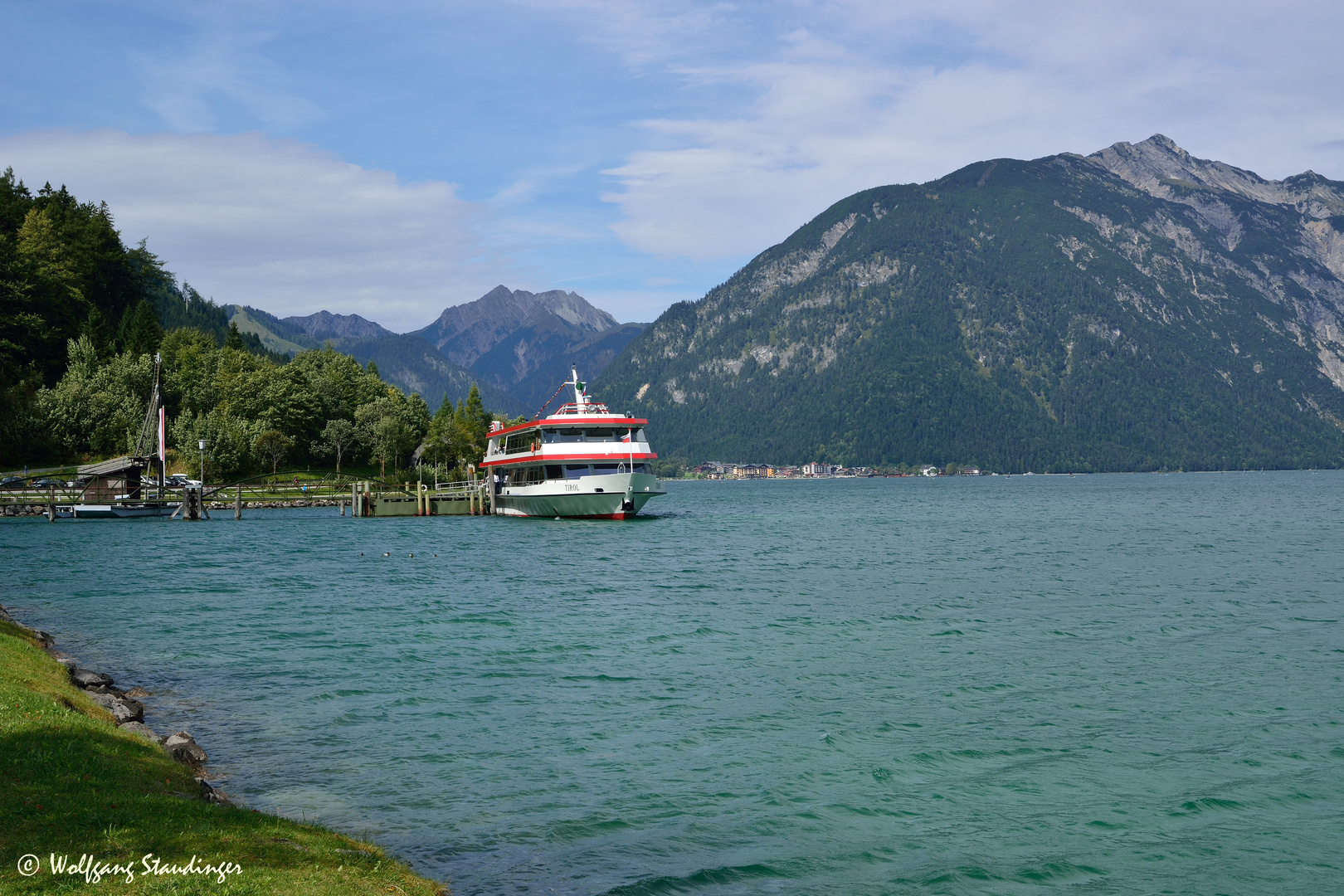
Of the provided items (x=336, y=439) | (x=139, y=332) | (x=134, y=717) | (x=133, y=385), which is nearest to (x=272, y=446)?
(x=336, y=439)

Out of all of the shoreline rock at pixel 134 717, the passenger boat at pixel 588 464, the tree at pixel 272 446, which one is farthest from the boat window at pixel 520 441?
the shoreline rock at pixel 134 717

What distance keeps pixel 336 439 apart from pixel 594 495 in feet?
218

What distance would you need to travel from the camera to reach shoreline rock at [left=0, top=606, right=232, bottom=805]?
13.9 meters

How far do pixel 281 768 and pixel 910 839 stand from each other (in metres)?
9.83

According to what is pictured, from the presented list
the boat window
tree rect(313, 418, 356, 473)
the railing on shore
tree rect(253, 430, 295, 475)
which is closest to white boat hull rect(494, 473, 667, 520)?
the boat window

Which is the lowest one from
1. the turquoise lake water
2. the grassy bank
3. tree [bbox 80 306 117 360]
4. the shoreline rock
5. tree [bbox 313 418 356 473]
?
the turquoise lake water

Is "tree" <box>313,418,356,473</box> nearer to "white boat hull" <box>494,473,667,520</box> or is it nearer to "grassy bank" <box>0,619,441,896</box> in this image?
"white boat hull" <box>494,473,667,520</box>

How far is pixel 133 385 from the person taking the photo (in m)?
111

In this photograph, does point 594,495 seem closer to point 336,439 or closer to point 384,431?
point 384,431

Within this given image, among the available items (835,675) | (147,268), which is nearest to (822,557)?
(835,675)

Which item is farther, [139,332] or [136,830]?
[139,332]

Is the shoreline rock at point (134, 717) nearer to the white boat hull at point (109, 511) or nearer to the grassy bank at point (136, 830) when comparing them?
the grassy bank at point (136, 830)

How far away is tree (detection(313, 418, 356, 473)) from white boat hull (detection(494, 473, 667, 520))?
186 feet

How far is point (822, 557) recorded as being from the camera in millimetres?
53750
